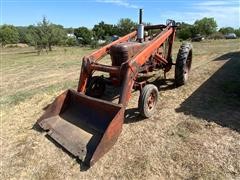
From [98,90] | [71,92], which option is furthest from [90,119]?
[98,90]

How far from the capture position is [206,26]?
220 feet

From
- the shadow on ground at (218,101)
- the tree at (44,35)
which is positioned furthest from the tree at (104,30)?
the shadow on ground at (218,101)

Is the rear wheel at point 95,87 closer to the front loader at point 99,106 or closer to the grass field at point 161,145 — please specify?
the front loader at point 99,106

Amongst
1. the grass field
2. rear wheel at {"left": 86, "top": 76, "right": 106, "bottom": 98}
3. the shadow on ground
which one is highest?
rear wheel at {"left": 86, "top": 76, "right": 106, "bottom": 98}

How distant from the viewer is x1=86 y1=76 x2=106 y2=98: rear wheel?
5.89 m

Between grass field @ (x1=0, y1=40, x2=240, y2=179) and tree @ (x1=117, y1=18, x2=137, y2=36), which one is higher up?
tree @ (x1=117, y1=18, x2=137, y2=36)

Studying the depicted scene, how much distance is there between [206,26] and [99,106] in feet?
226

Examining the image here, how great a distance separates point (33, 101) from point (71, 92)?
2390 millimetres

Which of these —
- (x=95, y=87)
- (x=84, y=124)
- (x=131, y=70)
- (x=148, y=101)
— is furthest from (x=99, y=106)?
(x=95, y=87)

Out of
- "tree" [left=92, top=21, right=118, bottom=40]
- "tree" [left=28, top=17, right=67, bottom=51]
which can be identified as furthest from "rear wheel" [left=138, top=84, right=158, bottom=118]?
"tree" [left=92, top=21, right=118, bottom=40]

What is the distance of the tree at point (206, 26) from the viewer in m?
63.5

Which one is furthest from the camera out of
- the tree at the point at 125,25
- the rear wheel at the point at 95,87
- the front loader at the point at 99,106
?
the tree at the point at 125,25

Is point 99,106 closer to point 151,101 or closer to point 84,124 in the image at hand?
point 84,124

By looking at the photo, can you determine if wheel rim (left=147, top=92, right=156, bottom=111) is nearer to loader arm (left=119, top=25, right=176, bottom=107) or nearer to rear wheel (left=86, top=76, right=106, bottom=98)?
loader arm (left=119, top=25, right=176, bottom=107)
